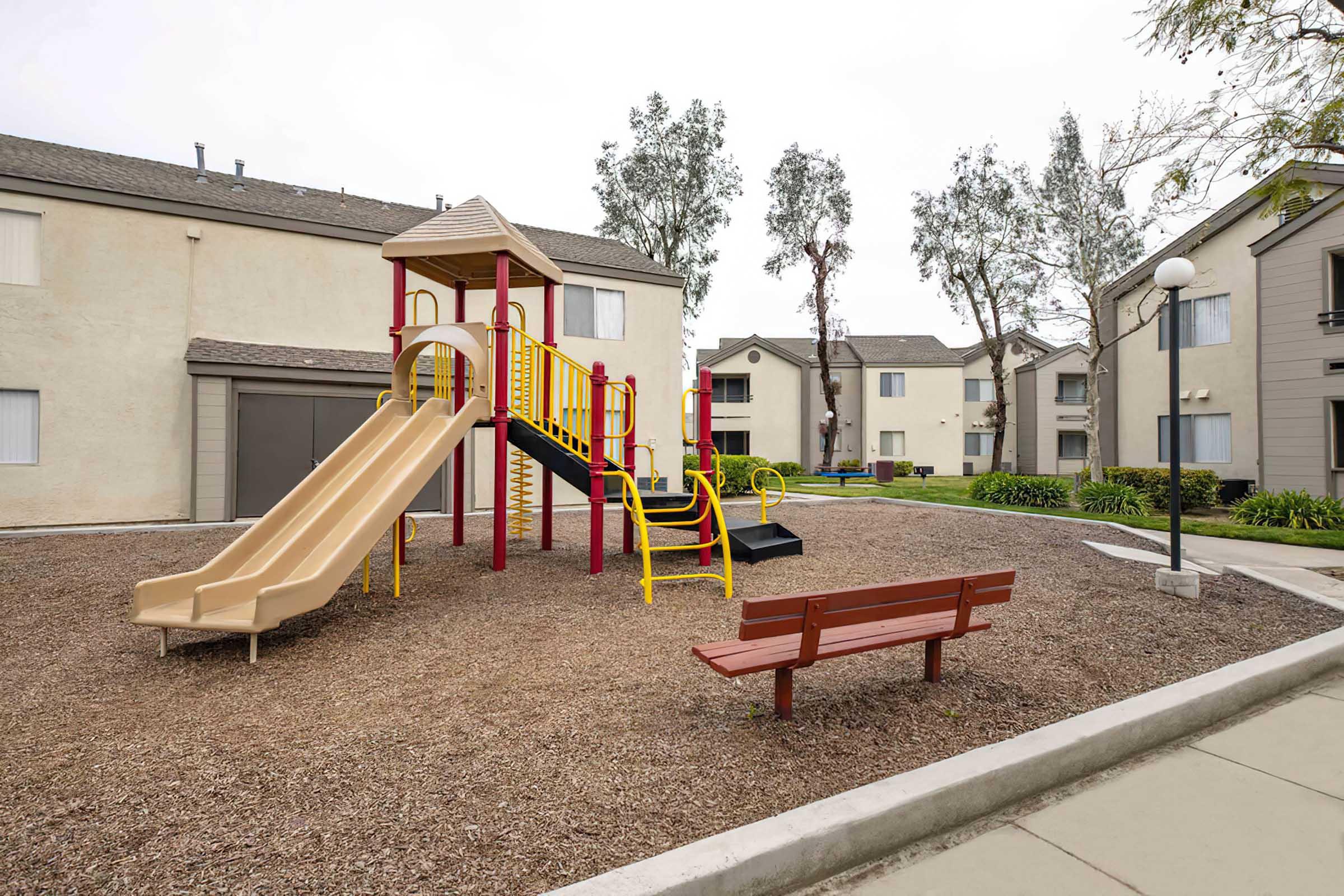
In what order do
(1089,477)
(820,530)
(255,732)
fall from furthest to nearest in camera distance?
(1089,477)
(820,530)
(255,732)

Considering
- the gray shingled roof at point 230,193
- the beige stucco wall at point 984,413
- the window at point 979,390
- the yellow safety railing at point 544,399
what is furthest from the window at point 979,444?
the yellow safety railing at point 544,399

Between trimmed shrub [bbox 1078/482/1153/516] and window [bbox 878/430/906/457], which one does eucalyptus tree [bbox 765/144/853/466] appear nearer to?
window [bbox 878/430/906/457]

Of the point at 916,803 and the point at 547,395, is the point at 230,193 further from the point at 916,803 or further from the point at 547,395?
the point at 916,803

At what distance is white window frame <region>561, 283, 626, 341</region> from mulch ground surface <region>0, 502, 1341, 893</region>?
10.5 meters

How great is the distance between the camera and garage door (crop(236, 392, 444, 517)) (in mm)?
13461

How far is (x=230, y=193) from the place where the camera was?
14.7 metres

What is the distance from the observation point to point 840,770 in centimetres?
342

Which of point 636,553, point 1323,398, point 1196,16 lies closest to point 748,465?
point 636,553

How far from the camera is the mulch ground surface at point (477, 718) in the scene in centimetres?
273

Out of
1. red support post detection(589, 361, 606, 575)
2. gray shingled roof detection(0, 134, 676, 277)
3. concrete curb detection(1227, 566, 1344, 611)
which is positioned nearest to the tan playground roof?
red support post detection(589, 361, 606, 575)

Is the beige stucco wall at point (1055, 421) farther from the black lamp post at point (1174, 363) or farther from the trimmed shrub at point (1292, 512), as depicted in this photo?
the black lamp post at point (1174, 363)

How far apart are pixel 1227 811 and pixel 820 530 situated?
8.80 metres

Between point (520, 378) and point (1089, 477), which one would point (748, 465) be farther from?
point (520, 378)

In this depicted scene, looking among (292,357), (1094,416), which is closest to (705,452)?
(292,357)
